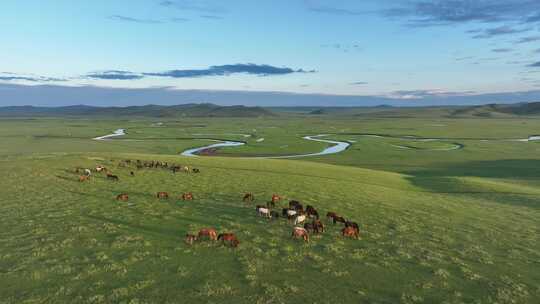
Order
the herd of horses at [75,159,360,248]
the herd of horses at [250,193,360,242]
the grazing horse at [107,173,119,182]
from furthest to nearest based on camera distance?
the grazing horse at [107,173,119,182], the herd of horses at [250,193,360,242], the herd of horses at [75,159,360,248]

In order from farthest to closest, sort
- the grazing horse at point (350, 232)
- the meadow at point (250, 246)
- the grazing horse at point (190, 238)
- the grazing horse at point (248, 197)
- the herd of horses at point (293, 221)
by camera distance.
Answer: the grazing horse at point (248, 197)
the grazing horse at point (350, 232)
the herd of horses at point (293, 221)
the grazing horse at point (190, 238)
the meadow at point (250, 246)

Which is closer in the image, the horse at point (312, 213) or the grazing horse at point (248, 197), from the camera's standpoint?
the horse at point (312, 213)

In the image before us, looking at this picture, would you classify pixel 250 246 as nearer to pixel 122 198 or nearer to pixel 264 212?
pixel 264 212

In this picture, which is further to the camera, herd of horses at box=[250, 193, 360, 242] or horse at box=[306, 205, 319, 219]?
horse at box=[306, 205, 319, 219]

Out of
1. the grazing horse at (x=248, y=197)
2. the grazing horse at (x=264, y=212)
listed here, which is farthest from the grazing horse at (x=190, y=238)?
the grazing horse at (x=248, y=197)

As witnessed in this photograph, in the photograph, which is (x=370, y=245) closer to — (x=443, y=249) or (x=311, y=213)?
(x=443, y=249)

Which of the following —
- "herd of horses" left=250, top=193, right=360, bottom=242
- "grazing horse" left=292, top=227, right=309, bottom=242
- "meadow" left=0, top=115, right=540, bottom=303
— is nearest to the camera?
"meadow" left=0, top=115, right=540, bottom=303

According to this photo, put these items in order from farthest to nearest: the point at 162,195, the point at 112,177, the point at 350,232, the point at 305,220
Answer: the point at 112,177 → the point at 162,195 → the point at 305,220 → the point at 350,232

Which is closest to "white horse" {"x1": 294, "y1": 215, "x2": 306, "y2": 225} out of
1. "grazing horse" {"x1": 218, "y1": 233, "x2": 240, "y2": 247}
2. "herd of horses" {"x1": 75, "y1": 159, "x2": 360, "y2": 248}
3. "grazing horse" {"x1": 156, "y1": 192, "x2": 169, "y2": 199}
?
"herd of horses" {"x1": 75, "y1": 159, "x2": 360, "y2": 248}

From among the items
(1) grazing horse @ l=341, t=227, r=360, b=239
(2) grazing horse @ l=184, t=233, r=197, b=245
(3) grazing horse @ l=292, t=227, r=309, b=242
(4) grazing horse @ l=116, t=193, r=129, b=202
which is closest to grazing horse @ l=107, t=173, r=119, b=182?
(4) grazing horse @ l=116, t=193, r=129, b=202

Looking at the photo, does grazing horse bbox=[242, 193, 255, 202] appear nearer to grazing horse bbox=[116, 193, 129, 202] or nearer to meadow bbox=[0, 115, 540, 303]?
meadow bbox=[0, 115, 540, 303]

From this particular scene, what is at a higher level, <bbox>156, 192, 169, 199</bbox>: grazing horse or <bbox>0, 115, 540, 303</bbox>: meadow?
<bbox>156, 192, 169, 199</bbox>: grazing horse

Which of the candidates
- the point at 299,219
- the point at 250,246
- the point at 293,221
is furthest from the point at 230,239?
the point at 293,221

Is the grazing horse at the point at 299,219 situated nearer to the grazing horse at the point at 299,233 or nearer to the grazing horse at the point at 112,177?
the grazing horse at the point at 299,233
